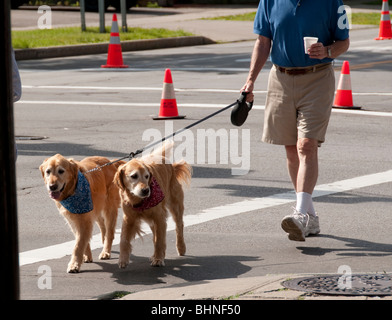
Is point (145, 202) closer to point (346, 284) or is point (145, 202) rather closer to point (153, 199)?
point (153, 199)

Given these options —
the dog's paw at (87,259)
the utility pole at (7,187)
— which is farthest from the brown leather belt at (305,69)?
the utility pole at (7,187)

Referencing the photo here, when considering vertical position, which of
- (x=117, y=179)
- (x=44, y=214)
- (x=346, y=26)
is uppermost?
(x=346, y=26)

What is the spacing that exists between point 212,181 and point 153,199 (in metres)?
2.87

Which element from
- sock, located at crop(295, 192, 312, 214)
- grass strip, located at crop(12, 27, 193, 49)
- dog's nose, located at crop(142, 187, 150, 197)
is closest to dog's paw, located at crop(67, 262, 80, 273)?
dog's nose, located at crop(142, 187, 150, 197)

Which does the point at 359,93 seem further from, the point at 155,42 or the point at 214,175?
the point at 155,42

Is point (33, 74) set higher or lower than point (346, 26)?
lower

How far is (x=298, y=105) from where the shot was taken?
7.43 meters

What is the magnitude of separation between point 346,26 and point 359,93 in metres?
8.47

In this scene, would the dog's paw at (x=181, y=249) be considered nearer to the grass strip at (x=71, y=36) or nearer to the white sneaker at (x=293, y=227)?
the white sneaker at (x=293, y=227)

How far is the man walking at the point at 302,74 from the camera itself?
7.26 meters

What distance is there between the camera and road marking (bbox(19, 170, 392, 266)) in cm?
690

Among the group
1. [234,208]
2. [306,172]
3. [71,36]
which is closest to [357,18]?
[71,36]

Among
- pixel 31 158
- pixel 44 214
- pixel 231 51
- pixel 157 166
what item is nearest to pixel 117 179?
pixel 157 166
